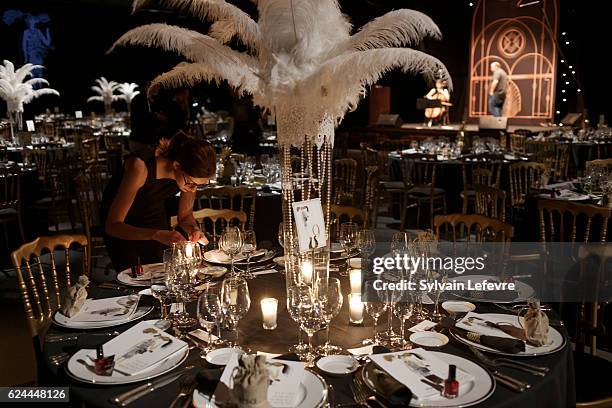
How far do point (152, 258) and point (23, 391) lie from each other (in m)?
1.25

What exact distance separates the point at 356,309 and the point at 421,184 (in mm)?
4971

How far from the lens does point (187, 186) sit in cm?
301

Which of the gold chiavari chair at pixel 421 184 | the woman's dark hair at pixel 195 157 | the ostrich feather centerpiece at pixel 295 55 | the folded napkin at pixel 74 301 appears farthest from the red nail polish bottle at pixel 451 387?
the gold chiavari chair at pixel 421 184

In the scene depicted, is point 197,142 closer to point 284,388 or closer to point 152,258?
point 152,258

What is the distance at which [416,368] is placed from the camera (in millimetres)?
1650

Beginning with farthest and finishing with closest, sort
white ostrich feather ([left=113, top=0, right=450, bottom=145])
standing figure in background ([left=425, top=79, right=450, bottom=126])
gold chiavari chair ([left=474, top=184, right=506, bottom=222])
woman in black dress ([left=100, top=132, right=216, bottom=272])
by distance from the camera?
standing figure in background ([left=425, top=79, right=450, bottom=126]) < gold chiavari chair ([left=474, top=184, right=506, bottom=222]) < woman in black dress ([left=100, top=132, right=216, bottom=272]) < white ostrich feather ([left=113, top=0, right=450, bottom=145])

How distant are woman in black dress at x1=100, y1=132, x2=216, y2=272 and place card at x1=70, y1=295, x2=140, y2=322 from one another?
1.63 feet

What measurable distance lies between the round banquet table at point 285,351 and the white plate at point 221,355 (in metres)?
Answer: 0.03

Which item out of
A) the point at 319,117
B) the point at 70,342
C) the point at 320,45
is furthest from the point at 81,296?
the point at 320,45

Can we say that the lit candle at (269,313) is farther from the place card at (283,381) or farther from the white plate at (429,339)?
the white plate at (429,339)

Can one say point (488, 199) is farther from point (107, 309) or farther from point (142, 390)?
point (142, 390)

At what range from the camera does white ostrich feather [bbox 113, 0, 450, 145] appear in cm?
195

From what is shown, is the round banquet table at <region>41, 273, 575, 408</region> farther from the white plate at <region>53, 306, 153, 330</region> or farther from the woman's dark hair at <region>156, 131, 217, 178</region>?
the woman's dark hair at <region>156, 131, 217, 178</region>

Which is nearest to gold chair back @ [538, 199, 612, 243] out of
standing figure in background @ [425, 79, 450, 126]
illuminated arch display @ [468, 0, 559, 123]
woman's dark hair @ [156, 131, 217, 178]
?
woman's dark hair @ [156, 131, 217, 178]
